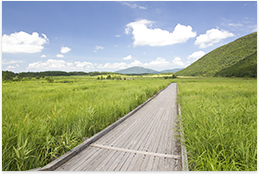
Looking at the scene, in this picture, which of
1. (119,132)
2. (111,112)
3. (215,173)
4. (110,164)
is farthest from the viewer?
(111,112)

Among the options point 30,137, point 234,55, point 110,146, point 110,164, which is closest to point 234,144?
point 110,164

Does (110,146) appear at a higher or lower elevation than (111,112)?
lower

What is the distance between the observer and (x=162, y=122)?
6234 millimetres

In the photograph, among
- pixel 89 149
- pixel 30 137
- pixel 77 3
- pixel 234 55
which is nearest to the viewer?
pixel 30 137

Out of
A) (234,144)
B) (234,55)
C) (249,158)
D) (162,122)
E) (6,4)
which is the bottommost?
(162,122)

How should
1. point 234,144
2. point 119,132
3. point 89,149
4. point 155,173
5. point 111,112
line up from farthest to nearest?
point 111,112 < point 119,132 < point 89,149 < point 234,144 < point 155,173

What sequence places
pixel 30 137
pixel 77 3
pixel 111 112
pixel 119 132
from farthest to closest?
pixel 111 112 < pixel 119 132 < pixel 77 3 < pixel 30 137

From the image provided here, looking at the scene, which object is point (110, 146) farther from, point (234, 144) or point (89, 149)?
point (234, 144)

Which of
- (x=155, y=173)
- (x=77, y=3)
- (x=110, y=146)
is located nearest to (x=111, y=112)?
(x=110, y=146)

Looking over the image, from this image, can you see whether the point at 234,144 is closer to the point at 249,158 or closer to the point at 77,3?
the point at 249,158

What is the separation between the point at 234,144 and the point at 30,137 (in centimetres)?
470

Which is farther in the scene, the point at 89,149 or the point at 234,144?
the point at 89,149

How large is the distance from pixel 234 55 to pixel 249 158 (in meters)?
153

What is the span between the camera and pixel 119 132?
4875 millimetres
